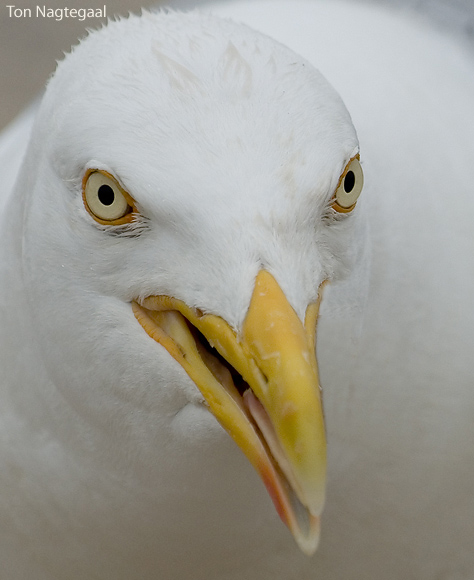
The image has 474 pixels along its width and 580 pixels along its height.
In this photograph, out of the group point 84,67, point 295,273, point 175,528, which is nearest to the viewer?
point 295,273

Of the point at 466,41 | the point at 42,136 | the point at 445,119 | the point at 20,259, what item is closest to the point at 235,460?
the point at 20,259

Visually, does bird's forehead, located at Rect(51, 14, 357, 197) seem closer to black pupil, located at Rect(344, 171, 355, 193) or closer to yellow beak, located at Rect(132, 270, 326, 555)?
black pupil, located at Rect(344, 171, 355, 193)

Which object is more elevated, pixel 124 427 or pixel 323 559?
pixel 124 427

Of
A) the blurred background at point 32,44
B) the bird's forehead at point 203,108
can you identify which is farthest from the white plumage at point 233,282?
the blurred background at point 32,44

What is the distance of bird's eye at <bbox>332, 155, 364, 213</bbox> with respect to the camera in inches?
67.0

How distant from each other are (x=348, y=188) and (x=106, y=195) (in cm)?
39

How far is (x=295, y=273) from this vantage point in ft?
5.21

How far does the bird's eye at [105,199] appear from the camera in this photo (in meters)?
1.68

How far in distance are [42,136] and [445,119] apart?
3.23 ft

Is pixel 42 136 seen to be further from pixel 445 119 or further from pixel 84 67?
pixel 445 119

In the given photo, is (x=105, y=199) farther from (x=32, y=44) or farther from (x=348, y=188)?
(x=32, y=44)

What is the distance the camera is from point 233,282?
1.56m

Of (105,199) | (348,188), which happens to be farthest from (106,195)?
(348,188)

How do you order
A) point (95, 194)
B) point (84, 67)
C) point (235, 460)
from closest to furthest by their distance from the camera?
point (95, 194) → point (84, 67) → point (235, 460)
